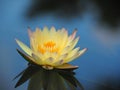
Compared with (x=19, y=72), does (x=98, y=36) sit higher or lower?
higher

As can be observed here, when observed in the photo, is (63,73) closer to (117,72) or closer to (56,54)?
(56,54)

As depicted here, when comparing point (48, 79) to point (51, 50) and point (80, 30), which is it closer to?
point (51, 50)

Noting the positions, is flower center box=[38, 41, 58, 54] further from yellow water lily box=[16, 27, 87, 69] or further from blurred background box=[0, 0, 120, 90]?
blurred background box=[0, 0, 120, 90]

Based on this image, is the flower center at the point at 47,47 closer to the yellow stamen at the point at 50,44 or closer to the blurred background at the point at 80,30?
the yellow stamen at the point at 50,44

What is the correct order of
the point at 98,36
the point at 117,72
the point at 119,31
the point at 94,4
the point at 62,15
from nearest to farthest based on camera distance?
the point at 117,72 → the point at 98,36 → the point at 119,31 → the point at 62,15 → the point at 94,4

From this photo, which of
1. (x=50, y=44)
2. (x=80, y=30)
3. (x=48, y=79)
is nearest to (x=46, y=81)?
(x=48, y=79)

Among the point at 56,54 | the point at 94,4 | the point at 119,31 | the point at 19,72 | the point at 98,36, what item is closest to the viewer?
the point at 56,54

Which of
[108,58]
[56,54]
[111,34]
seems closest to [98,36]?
[111,34]

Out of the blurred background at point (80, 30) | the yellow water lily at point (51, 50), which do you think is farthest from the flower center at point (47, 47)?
the blurred background at point (80, 30)
